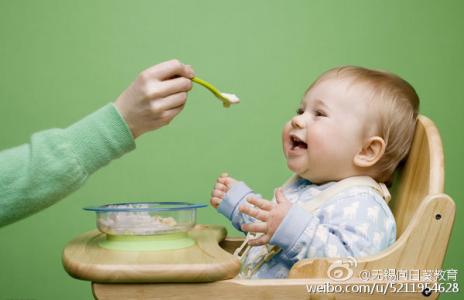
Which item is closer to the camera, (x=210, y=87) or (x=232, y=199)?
(x=210, y=87)

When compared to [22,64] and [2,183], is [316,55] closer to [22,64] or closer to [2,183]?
[22,64]

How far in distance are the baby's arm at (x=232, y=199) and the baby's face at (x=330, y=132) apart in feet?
0.38

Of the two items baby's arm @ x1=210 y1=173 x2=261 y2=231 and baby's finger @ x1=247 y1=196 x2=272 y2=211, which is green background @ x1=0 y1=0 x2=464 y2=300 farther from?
baby's finger @ x1=247 y1=196 x2=272 y2=211

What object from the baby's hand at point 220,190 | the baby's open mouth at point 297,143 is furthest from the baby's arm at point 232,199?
the baby's open mouth at point 297,143

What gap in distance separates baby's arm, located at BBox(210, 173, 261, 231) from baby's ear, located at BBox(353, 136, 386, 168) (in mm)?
186

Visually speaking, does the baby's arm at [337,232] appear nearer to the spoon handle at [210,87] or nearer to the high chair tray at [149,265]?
the high chair tray at [149,265]

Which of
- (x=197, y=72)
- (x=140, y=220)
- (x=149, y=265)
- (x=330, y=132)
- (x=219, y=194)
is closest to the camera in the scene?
(x=149, y=265)

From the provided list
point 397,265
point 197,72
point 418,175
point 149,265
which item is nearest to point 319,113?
point 418,175

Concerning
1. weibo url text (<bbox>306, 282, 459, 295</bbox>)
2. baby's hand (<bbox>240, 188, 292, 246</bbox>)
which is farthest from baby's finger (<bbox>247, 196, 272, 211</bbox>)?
weibo url text (<bbox>306, 282, 459, 295</bbox>)

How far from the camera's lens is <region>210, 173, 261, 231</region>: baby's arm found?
96 cm

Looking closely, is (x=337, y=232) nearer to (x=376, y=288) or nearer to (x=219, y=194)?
(x=376, y=288)

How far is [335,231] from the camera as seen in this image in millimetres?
761

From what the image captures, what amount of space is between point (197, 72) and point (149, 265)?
0.85m

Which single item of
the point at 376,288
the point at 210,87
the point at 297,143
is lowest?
the point at 376,288
